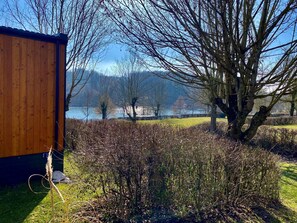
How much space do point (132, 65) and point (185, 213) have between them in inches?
701

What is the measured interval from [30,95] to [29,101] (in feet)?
0.42

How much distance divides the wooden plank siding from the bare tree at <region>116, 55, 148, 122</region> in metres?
14.8

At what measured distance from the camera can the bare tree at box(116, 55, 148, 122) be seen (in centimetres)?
2062

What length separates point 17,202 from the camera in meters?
4.06

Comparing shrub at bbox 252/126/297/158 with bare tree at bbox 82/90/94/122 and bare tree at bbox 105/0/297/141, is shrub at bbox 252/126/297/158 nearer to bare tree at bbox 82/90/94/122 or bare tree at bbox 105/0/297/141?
bare tree at bbox 105/0/297/141

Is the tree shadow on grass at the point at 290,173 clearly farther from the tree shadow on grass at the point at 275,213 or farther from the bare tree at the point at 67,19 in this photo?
the bare tree at the point at 67,19

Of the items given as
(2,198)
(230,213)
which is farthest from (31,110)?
(230,213)

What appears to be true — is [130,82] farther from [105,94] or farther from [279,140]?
[279,140]

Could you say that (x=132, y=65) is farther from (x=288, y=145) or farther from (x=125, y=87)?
(x=288, y=145)

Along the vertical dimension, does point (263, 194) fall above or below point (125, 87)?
below

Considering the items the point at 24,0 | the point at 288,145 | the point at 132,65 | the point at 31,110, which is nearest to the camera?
the point at 31,110

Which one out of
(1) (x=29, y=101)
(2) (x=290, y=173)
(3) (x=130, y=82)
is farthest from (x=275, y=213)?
(3) (x=130, y=82)

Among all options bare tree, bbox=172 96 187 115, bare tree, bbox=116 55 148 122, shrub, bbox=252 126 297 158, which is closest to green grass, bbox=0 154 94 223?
shrub, bbox=252 126 297 158

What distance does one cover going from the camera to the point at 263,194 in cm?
430
